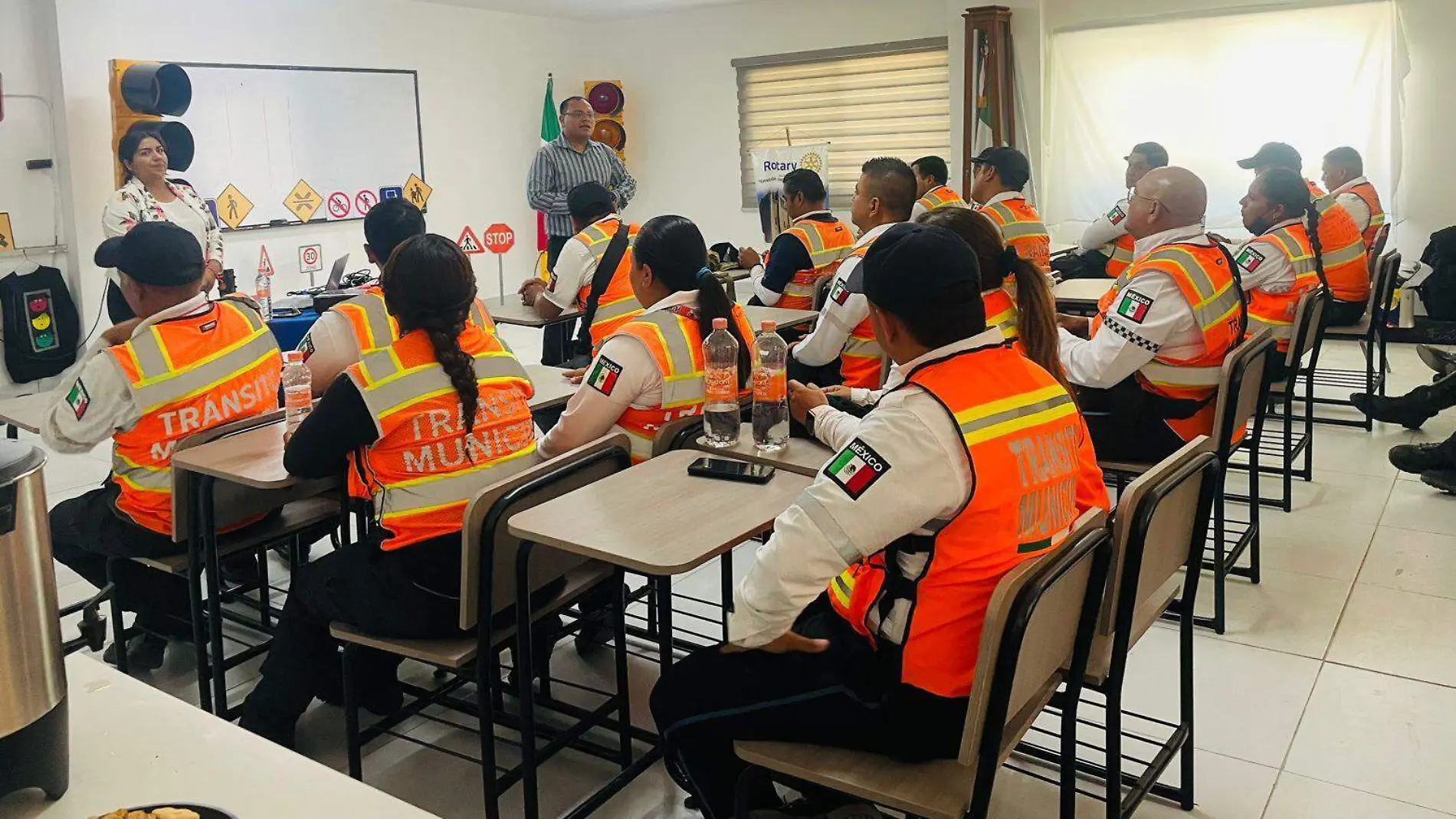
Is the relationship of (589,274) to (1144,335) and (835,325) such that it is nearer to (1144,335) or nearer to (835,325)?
(835,325)

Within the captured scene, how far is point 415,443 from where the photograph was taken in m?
2.39

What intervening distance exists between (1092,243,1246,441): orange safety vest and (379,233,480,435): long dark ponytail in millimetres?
2044

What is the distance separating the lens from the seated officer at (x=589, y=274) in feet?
14.9

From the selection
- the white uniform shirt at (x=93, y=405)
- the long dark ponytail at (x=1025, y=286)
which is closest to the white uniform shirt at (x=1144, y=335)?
the long dark ponytail at (x=1025, y=286)

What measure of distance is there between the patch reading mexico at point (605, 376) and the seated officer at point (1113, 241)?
163 inches

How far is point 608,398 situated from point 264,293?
16.2ft

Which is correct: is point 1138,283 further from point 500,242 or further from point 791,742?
point 500,242

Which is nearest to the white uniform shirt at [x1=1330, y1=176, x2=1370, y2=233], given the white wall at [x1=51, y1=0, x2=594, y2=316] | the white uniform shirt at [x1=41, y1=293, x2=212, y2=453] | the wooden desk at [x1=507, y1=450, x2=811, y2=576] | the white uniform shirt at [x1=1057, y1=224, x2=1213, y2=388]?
the white uniform shirt at [x1=1057, y1=224, x2=1213, y2=388]

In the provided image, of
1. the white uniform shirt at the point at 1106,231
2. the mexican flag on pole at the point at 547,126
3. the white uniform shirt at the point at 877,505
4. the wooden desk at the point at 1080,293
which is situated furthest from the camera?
the mexican flag on pole at the point at 547,126

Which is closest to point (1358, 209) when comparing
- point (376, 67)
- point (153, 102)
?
point (376, 67)

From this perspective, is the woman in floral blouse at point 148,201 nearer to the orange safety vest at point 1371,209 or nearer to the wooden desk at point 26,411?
the wooden desk at point 26,411

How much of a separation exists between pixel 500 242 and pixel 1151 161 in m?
4.01

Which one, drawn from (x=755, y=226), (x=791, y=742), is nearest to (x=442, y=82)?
(x=755, y=226)

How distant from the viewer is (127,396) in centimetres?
274
